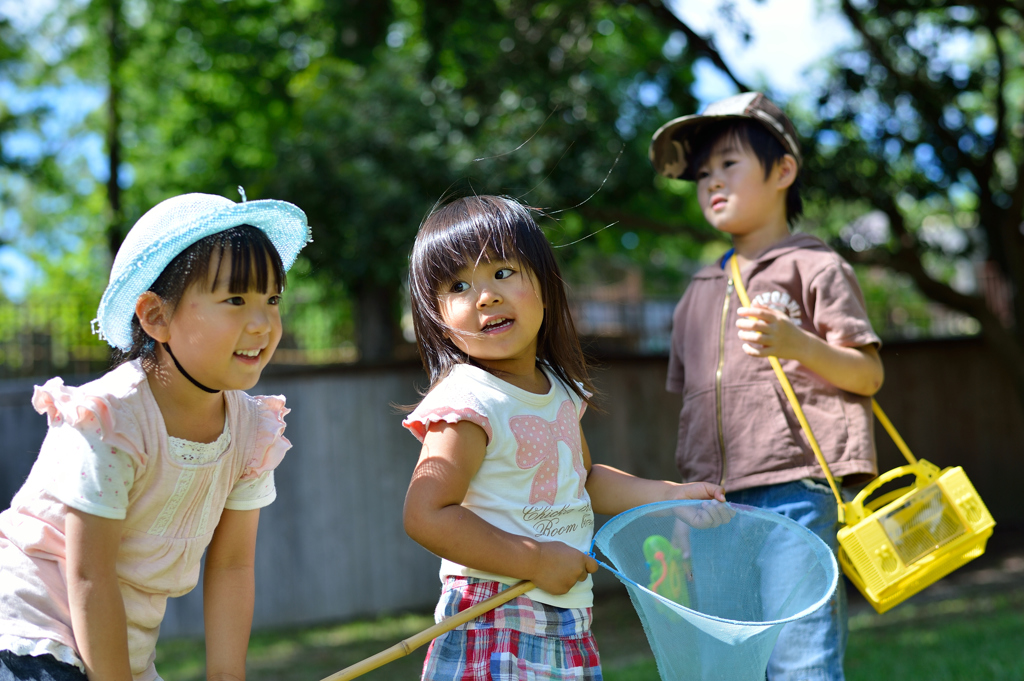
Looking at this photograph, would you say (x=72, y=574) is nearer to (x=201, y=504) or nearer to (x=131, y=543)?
(x=131, y=543)

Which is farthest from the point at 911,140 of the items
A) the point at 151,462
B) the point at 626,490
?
the point at 151,462

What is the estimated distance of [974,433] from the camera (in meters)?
9.75

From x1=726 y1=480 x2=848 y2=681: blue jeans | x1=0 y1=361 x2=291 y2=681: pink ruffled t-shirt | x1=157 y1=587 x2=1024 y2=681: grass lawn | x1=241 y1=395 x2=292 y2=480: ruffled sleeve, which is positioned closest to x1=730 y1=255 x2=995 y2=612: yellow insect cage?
x1=726 y1=480 x2=848 y2=681: blue jeans

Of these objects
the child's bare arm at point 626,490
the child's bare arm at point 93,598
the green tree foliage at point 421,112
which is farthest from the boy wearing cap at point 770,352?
the child's bare arm at point 93,598

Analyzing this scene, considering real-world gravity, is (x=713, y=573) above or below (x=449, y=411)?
below

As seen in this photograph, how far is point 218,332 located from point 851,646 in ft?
16.5

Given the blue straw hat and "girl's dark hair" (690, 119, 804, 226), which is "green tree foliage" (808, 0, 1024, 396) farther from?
the blue straw hat

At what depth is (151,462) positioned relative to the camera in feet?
5.67

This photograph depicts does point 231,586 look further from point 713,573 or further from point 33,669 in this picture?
point 713,573

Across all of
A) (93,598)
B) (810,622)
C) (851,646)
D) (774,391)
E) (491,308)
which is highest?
(491,308)

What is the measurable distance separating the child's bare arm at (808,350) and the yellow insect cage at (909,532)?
13cm

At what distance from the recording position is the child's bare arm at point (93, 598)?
1617 millimetres

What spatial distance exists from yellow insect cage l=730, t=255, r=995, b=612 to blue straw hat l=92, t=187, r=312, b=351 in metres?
1.50

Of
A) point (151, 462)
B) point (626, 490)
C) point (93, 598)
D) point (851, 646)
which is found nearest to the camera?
point (93, 598)
